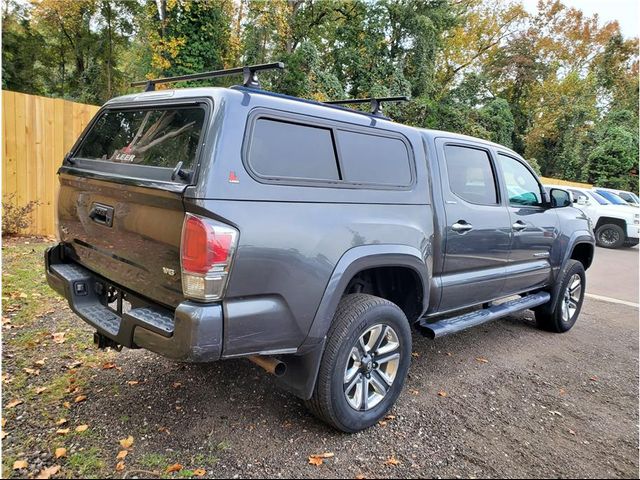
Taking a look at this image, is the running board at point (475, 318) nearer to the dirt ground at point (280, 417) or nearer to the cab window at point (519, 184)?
the dirt ground at point (280, 417)

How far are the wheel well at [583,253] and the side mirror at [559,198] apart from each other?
0.91 metres

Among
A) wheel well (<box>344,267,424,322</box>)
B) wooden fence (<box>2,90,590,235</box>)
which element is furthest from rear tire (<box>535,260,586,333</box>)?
wooden fence (<box>2,90,590,235</box>)

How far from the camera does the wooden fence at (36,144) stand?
22.1ft

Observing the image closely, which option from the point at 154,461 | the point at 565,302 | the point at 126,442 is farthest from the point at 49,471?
the point at 565,302

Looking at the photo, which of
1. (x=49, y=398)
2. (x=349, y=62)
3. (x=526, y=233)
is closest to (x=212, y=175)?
(x=49, y=398)

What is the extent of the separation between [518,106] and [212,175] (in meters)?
32.5

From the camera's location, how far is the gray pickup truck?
7.27ft

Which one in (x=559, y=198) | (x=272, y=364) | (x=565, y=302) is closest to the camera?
(x=272, y=364)

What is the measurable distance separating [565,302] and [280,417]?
3.95 meters

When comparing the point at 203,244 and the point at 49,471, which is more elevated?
the point at 203,244

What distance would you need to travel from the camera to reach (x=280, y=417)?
2990 mm

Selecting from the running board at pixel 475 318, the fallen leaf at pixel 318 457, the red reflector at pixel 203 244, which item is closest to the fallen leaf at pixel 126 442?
the fallen leaf at pixel 318 457

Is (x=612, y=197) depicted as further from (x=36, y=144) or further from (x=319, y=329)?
(x=36, y=144)

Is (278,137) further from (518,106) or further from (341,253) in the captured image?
(518,106)
